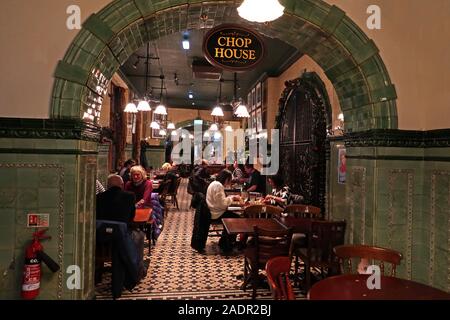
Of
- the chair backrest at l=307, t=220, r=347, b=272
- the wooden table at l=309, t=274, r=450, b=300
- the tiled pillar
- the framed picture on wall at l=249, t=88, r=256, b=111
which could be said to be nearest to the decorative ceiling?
the framed picture on wall at l=249, t=88, r=256, b=111

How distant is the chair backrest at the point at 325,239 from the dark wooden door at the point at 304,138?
2.20 meters

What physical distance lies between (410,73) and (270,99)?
20.6 ft

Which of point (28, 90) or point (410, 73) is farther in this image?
point (410, 73)

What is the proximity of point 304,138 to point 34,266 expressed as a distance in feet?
19.3

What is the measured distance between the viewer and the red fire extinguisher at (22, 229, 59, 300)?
308cm

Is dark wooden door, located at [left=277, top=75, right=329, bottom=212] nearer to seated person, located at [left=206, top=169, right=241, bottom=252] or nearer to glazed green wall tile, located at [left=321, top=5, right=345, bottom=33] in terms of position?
seated person, located at [left=206, top=169, right=241, bottom=252]

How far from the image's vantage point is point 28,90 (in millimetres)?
3180

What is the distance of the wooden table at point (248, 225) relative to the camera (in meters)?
4.40

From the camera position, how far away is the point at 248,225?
15.5 ft

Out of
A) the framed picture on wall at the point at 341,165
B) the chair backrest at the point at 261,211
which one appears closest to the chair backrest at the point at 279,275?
the chair backrest at the point at 261,211

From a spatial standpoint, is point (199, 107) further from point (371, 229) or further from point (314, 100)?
point (371, 229)

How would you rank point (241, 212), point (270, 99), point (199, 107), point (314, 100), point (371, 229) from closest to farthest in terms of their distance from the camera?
point (371, 229) < point (241, 212) < point (314, 100) < point (270, 99) < point (199, 107)

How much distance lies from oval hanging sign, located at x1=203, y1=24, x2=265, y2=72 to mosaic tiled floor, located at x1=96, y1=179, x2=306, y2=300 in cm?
296

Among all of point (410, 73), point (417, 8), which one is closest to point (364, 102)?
point (410, 73)
